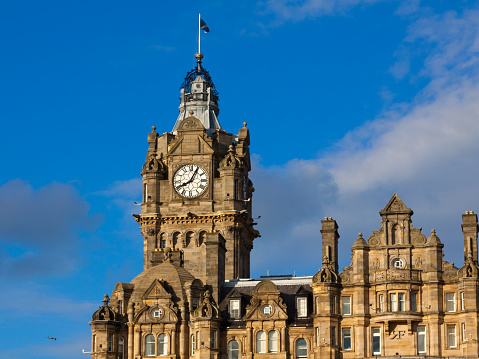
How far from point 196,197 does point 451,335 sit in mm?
36080

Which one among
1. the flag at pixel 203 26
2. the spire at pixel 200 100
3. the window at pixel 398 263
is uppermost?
the flag at pixel 203 26

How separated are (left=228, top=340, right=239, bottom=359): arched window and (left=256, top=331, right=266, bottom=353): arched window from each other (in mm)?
1929

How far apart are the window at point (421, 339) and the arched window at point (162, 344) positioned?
22712 mm

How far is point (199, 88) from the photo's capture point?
16100 cm

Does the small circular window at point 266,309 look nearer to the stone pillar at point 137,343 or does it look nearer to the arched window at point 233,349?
the arched window at point 233,349

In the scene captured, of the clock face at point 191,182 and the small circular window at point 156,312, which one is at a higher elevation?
the clock face at point 191,182

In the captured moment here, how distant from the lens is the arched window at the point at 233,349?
13000cm

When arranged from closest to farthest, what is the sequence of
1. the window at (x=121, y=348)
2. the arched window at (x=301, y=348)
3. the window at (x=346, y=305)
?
the window at (x=346, y=305), the arched window at (x=301, y=348), the window at (x=121, y=348)

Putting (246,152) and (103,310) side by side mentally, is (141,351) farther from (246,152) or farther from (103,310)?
(246,152)

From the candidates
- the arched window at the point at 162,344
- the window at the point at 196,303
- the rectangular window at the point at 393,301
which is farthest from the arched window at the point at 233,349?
the rectangular window at the point at 393,301

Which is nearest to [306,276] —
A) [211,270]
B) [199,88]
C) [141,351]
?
[211,270]

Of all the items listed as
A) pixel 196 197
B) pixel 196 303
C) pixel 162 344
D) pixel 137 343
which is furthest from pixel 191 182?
pixel 137 343

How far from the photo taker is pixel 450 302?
126562 millimetres

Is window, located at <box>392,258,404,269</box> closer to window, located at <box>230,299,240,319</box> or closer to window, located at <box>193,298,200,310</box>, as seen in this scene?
window, located at <box>230,299,240,319</box>
